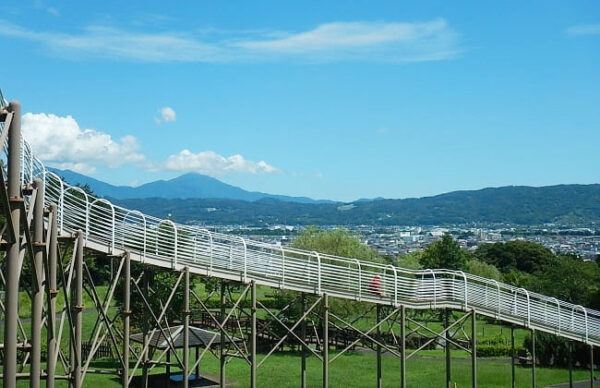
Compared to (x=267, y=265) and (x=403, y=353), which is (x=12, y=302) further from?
(x=403, y=353)

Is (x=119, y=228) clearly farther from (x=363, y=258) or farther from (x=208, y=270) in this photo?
(x=363, y=258)

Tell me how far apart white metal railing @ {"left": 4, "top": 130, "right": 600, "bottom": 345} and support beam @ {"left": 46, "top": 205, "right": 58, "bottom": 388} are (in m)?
1.17

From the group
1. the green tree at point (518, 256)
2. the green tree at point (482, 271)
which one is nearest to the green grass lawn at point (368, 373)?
the green tree at point (482, 271)

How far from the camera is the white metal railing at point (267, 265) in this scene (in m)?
19.7

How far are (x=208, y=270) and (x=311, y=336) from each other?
25.1 m

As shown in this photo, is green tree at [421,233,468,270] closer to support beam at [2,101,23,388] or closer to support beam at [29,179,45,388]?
support beam at [29,179,45,388]

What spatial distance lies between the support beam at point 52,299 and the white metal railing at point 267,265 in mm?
1174

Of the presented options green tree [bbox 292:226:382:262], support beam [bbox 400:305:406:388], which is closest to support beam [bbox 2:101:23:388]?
support beam [bbox 400:305:406:388]

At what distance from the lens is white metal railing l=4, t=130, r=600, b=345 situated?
19.7 meters

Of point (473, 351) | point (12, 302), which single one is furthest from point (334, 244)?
point (12, 302)

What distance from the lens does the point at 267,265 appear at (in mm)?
23688

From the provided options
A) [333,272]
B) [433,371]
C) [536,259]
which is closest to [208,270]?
[333,272]

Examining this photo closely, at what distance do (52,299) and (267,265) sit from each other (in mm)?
9135

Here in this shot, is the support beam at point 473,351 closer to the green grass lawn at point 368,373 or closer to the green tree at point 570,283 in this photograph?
the green grass lawn at point 368,373
